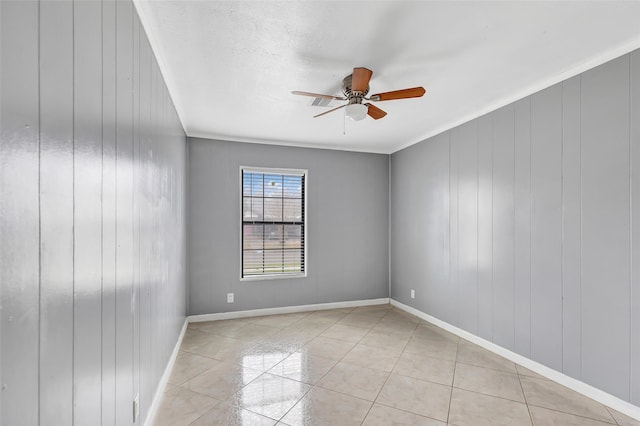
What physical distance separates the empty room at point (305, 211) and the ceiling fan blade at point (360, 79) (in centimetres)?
2

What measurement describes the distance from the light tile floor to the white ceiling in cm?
254

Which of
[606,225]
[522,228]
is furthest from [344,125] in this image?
[606,225]

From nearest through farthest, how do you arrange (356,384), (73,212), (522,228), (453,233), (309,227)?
(73,212)
(356,384)
(522,228)
(453,233)
(309,227)

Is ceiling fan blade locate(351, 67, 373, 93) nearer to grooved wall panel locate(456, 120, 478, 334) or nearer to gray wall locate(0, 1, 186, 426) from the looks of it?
gray wall locate(0, 1, 186, 426)

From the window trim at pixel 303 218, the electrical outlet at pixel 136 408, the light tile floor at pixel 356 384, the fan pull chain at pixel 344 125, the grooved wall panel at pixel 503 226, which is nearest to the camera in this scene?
the electrical outlet at pixel 136 408

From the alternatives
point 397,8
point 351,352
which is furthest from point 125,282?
point 351,352

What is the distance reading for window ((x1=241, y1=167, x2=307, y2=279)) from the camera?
463 cm

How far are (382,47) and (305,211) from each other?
298 centimetres

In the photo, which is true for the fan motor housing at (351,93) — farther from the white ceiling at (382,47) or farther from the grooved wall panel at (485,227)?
the grooved wall panel at (485,227)

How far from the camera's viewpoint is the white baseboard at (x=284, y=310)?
431 cm

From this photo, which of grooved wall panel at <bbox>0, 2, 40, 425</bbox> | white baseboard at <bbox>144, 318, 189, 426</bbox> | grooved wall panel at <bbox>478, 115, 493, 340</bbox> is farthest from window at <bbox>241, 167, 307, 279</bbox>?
grooved wall panel at <bbox>0, 2, 40, 425</bbox>

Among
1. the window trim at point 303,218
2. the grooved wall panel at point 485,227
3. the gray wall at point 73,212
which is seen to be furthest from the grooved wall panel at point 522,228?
the gray wall at point 73,212

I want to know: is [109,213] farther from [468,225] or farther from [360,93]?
[468,225]

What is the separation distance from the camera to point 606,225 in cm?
234
